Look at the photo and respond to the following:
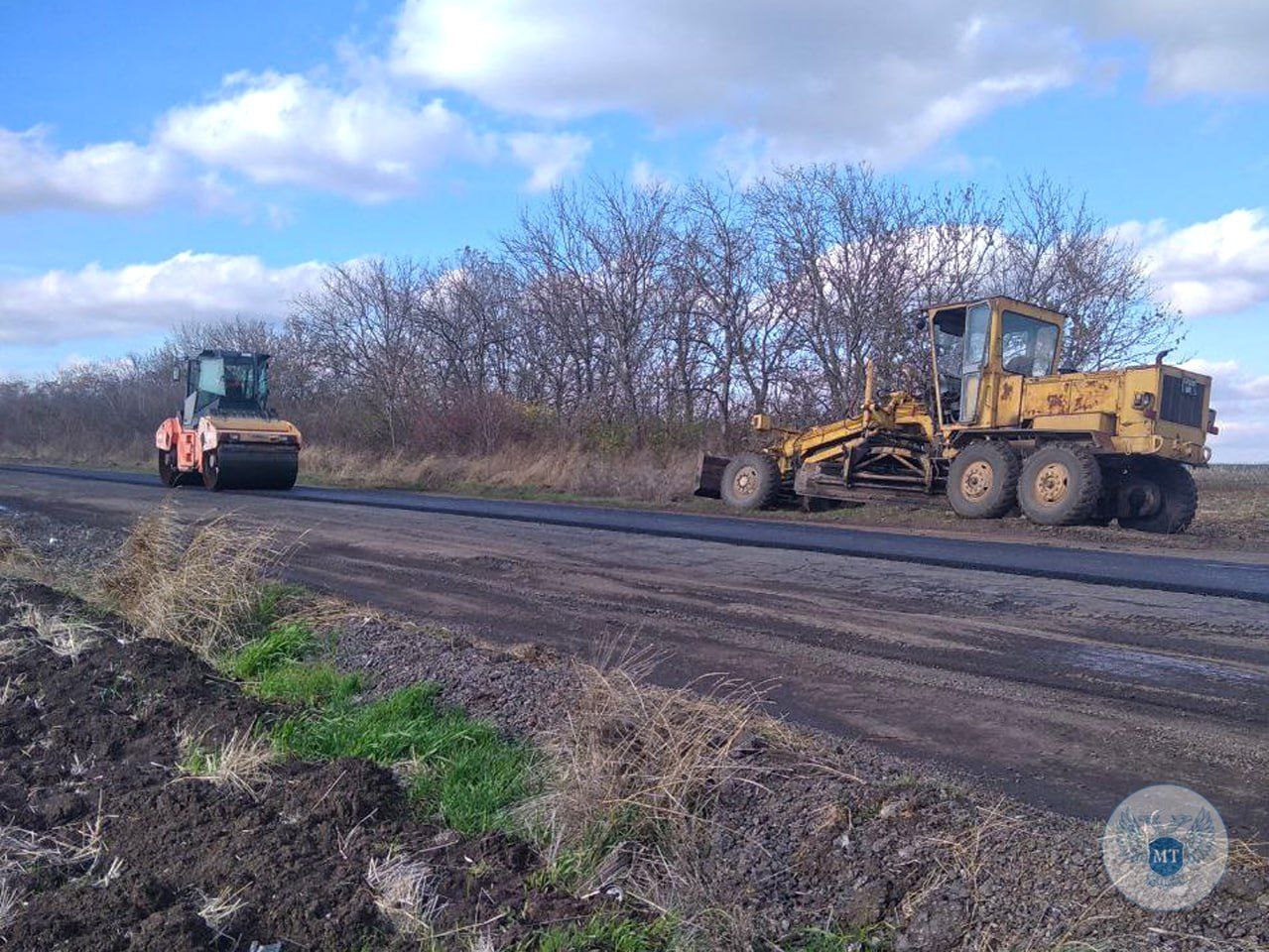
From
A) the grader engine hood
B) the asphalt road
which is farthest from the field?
the grader engine hood

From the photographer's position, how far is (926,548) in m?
12.6

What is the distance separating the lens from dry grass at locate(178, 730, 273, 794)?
4820mm

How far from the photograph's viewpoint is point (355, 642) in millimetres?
7535

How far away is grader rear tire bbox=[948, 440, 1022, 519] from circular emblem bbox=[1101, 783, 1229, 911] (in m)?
12.7

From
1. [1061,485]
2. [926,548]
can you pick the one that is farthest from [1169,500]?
[926,548]

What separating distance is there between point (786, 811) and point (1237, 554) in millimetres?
11018

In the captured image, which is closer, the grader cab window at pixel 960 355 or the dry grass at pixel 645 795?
the dry grass at pixel 645 795

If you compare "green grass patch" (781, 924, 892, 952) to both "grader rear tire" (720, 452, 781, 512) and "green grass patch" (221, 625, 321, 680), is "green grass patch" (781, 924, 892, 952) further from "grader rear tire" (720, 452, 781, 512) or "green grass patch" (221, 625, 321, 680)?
"grader rear tire" (720, 452, 781, 512)

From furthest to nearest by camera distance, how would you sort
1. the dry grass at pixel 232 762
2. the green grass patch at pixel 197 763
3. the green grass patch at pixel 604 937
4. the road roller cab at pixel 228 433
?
the road roller cab at pixel 228 433
the green grass patch at pixel 197 763
the dry grass at pixel 232 762
the green grass patch at pixel 604 937

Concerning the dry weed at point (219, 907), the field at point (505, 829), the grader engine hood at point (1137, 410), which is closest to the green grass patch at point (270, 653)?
the field at point (505, 829)

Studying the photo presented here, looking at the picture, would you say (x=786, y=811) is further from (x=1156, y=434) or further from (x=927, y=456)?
(x=927, y=456)

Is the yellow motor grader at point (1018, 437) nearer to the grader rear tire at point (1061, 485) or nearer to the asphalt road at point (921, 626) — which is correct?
the grader rear tire at point (1061, 485)

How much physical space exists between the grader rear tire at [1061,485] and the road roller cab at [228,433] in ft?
49.2

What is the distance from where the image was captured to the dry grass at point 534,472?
23.8 m
